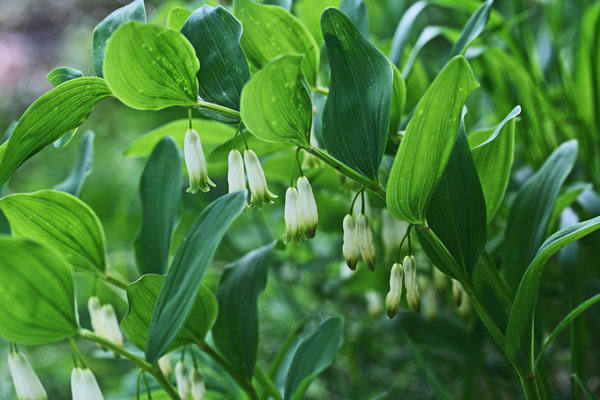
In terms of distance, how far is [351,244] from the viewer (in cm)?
62

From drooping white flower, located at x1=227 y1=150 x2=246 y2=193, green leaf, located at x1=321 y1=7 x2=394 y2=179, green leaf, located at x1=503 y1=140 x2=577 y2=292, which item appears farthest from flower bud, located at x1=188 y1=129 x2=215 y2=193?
green leaf, located at x1=503 y1=140 x2=577 y2=292

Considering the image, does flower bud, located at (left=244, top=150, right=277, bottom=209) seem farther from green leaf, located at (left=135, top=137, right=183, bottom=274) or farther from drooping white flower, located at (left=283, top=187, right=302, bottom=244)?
green leaf, located at (left=135, top=137, right=183, bottom=274)

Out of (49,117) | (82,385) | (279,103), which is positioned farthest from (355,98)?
(82,385)

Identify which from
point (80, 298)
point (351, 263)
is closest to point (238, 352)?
point (351, 263)

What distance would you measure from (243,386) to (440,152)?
16.0 inches

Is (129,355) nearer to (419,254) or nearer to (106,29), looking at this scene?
(106,29)

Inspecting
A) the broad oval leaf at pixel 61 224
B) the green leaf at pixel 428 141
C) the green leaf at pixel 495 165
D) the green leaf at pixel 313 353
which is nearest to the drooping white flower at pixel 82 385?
the broad oval leaf at pixel 61 224

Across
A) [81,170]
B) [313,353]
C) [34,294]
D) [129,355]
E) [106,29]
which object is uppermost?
[106,29]

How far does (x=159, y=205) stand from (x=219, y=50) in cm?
29

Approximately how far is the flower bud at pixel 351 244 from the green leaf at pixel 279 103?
11cm

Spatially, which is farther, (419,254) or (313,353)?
(419,254)

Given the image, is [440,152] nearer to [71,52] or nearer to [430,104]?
[430,104]

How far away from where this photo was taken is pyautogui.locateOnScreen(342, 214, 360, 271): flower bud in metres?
0.61

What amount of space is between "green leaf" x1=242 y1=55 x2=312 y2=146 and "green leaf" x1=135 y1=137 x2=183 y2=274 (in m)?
0.25
